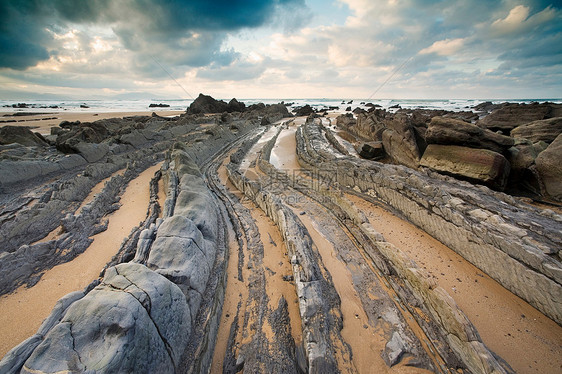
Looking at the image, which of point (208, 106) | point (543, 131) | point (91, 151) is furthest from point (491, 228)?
point (208, 106)

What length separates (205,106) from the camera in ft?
151

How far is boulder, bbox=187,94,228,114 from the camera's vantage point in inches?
1778

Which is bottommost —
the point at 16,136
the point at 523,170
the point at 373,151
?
the point at 373,151

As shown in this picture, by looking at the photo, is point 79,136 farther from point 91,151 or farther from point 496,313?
point 496,313

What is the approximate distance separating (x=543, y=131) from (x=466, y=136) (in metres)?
6.80

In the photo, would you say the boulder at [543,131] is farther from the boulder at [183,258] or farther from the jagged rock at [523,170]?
the boulder at [183,258]

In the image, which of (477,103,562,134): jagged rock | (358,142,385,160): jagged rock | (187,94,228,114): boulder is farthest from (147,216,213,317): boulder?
(187,94,228,114): boulder

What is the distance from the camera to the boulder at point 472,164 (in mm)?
7527

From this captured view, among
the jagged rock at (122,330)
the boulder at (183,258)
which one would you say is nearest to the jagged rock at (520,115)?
the boulder at (183,258)

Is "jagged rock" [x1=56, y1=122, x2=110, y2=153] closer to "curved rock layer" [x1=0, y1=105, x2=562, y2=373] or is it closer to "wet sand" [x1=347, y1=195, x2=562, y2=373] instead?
"curved rock layer" [x1=0, y1=105, x2=562, y2=373]

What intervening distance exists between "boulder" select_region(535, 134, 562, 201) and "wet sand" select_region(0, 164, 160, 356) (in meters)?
13.4

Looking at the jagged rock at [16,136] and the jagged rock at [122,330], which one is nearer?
the jagged rock at [122,330]

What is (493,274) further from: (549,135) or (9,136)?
(9,136)

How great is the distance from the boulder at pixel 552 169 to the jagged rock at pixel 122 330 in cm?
1148
